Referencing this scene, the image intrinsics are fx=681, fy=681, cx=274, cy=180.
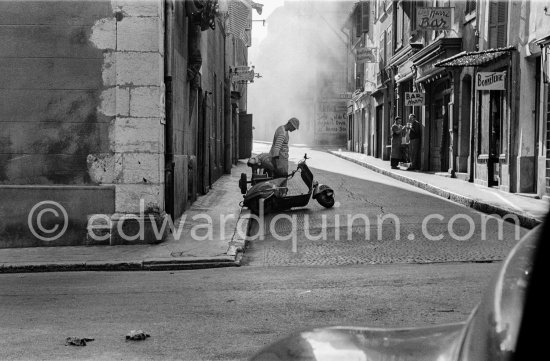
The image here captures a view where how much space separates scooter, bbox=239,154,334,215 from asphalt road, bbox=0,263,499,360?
481 cm

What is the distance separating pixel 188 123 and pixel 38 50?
170 inches

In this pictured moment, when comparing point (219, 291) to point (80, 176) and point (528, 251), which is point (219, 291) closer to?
point (80, 176)

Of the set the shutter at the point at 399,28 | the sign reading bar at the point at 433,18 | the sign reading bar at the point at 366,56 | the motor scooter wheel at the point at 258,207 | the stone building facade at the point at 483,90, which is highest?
the shutter at the point at 399,28

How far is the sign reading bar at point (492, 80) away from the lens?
15.8m

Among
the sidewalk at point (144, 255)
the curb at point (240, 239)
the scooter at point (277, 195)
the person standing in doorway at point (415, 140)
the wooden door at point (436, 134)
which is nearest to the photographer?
the sidewalk at point (144, 255)

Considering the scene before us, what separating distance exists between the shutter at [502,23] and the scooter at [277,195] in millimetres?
6483

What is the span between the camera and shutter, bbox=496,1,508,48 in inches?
641

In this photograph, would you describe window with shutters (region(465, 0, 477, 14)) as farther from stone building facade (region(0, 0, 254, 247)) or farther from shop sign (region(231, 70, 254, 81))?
stone building facade (region(0, 0, 254, 247))

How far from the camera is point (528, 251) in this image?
1.01 metres

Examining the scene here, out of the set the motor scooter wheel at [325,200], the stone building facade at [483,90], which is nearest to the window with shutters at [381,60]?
the stone building facade at [483,90]

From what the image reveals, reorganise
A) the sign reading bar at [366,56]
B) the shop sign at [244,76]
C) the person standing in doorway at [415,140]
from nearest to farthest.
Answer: the person standing in doorway at [415,140] < the shop sign at [244,76] < the sign reading bar at [366,56]

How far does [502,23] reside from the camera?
54.0 ft

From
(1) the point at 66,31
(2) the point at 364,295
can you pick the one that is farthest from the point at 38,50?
(2) the point at 364,295

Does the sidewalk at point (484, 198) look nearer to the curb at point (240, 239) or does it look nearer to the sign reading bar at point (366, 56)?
the curb at point (240, 239)
